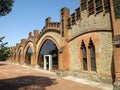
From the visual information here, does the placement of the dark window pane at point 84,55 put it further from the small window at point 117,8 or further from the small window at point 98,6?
the small window at point 117,8

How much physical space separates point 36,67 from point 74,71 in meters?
12.6

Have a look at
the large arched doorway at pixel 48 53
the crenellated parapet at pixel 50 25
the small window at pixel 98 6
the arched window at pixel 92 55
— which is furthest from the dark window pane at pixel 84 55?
the large arched doorway at pixel 48 53

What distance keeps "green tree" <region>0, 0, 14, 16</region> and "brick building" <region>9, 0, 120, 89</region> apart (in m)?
3.20

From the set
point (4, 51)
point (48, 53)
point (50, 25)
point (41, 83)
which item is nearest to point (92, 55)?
point (41, 83)

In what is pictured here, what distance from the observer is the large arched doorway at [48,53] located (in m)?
21.8

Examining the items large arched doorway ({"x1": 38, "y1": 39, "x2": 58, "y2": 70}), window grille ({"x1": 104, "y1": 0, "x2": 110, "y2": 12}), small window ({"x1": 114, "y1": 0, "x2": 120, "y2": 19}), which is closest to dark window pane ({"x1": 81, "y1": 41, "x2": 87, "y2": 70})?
window grille ({"x1": 104, "y1": 0, "x2": 110, "y2": 12})

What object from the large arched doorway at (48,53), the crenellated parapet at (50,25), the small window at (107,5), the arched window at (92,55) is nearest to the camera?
the small window at (107,5)

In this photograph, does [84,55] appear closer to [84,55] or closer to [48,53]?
[84,55]

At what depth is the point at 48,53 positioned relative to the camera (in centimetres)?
2402

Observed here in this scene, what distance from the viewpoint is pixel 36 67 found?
27.5 m

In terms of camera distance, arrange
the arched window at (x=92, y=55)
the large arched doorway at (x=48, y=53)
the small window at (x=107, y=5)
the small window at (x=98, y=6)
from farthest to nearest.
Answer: the large arched doorway at (x=48, y=53)
the arched window at (x=92, y=55)
the small window at (x=98, y=6)
the small window at (x=107, y=5)

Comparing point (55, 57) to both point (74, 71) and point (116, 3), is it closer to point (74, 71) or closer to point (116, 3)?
point (74, 71)

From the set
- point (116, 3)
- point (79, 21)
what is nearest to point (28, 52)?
point (79, 21)

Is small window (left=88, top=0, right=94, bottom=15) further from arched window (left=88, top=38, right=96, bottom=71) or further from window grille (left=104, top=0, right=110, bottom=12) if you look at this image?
arched window (left=88, top=38, right=96, bottom=71)
